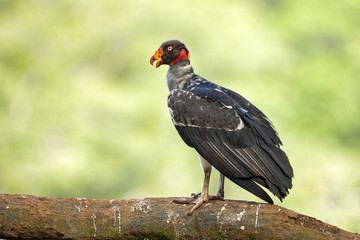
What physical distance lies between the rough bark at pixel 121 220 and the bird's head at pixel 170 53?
1697 millimetres

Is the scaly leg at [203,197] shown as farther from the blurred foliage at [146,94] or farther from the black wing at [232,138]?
the blurred foliage at [146,94]

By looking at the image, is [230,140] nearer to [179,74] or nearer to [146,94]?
[179,74]

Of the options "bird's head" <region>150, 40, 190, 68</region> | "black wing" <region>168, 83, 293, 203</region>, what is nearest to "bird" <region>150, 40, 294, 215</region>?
"black wing" <region>168, 83, 293, 203</region>

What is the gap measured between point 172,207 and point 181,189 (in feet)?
23.0

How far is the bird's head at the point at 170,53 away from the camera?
6281mm

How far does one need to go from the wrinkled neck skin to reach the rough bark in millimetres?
1438

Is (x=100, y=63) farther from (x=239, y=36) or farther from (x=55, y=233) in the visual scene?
(x=55, y=233)

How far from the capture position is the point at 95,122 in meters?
12.8

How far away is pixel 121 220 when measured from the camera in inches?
199

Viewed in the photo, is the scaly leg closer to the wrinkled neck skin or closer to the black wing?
the black wing

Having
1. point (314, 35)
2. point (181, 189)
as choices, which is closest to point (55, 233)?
point (181, 189)

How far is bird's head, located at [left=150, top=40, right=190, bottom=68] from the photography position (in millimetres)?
6281

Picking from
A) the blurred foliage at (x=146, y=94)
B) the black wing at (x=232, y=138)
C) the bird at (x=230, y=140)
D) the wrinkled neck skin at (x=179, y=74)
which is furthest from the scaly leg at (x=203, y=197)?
the blurred foliage at (x=146, y=94)

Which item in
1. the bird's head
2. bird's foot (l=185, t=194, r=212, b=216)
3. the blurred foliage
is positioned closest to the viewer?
bird's foot (l=185, t=194, r=212, b=216)
